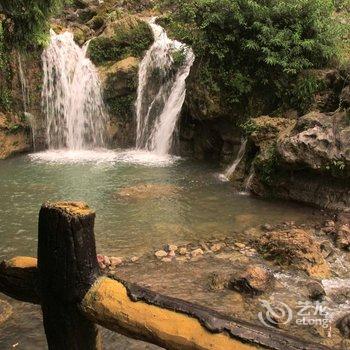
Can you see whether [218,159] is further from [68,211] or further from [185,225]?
[68,211]

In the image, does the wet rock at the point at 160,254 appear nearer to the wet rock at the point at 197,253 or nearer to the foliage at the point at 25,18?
the wet rock at the point at 197,253

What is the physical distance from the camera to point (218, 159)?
12375 mm

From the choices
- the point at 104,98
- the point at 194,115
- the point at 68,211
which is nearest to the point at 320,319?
the point at 68,211

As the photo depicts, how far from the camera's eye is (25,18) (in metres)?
7.21

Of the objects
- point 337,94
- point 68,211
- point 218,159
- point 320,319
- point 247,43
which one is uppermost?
point 247,43

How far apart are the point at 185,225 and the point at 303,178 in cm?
270

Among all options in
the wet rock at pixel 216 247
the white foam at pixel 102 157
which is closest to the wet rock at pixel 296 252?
the wet rock at pixel 216 247

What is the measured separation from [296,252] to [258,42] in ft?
20.3

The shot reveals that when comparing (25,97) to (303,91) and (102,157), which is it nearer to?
(102,157)

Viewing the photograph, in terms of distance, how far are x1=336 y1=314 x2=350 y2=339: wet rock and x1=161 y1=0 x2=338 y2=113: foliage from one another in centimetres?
678

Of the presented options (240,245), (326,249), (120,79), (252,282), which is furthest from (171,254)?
(120,79)

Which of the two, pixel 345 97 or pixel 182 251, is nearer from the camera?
Result: pixel 182 251

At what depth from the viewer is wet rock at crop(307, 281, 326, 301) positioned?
5.24 metres

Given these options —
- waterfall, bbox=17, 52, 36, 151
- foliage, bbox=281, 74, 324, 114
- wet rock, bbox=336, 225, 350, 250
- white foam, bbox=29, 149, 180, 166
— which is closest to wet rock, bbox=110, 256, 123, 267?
wet rock, bbox=336, 225, 350, 250
